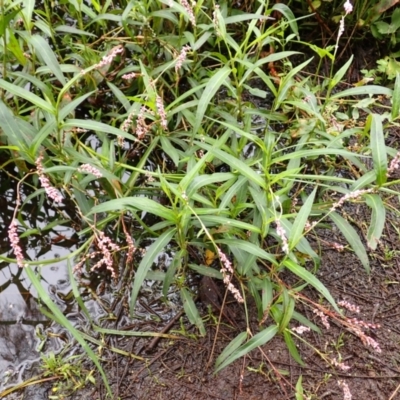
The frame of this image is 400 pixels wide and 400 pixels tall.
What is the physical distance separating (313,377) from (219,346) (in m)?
0.40

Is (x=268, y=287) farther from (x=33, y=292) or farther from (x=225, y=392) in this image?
(x=33, y=292)

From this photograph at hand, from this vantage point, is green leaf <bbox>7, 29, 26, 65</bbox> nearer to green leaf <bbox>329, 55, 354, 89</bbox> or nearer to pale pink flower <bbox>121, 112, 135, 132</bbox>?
pale pink flower <bbox>121, 112, 135, 132</bbox>

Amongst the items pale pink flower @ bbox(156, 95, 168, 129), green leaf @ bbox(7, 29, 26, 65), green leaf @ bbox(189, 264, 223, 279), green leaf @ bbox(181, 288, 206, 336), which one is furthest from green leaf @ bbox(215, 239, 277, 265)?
green leaf @ bbox(7, 29, 26, 65)

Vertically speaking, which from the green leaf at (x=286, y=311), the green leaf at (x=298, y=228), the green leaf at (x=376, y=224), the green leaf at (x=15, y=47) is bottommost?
the green leaf at (x=286, y=311)

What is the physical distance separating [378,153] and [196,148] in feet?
2.38

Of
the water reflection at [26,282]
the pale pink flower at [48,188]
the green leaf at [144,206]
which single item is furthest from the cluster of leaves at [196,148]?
the water reflection at [26,282]

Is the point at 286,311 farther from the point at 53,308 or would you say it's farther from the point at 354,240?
the point at 53,308

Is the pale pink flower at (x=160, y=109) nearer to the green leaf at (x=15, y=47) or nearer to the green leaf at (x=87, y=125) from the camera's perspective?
the green leaf at (x=87, y=125)

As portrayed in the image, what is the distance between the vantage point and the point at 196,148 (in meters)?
1.96

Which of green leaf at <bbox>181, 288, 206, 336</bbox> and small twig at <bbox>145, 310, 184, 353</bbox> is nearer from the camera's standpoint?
green leaf at <bbox>181, 288, 206, 336</bbox>

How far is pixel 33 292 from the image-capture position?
2.27 m

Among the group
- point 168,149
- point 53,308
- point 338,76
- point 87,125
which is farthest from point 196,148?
point 53,308

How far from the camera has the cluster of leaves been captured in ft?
5.12

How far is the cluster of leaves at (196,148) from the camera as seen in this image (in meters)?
1.56
